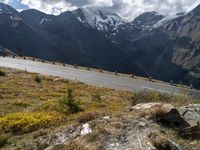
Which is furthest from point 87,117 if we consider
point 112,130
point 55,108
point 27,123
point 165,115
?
point 55,108

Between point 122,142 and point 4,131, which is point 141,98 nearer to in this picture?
point 4,131

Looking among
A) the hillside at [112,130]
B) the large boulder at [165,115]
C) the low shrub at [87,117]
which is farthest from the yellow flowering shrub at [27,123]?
the large boulder at [165,115]

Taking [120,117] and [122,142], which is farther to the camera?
[120,117]

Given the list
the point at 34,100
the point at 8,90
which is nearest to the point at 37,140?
the point at 34,100

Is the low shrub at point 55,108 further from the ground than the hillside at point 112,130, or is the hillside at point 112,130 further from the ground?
the hillside at point 112,130

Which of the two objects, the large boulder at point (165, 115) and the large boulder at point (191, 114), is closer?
the large boulder at point (165, 115)

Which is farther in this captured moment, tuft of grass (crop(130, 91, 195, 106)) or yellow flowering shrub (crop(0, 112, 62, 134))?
tuft of grass (crop(130, 91, 195, 106))

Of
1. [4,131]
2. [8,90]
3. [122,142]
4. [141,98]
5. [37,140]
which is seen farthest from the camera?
[8,90]

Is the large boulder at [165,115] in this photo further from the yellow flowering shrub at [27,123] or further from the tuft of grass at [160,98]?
the tuft of grass at [160,98]

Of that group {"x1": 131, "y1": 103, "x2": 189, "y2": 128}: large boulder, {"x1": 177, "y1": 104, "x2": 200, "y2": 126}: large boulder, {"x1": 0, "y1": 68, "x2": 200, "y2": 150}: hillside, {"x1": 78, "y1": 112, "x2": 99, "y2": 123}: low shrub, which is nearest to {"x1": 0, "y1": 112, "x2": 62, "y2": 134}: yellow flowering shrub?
{"x1": 0, "y1": 68, "x2": 200, "y2": 150}: hillside

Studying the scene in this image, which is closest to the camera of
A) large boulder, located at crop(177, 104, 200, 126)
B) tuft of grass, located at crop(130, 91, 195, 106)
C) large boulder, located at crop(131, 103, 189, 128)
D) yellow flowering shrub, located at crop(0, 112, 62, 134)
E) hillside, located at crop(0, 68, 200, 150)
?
hillside, located at crop(0, 68, 200, 150)

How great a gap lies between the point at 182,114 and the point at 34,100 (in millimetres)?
20133

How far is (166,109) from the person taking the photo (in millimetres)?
16641

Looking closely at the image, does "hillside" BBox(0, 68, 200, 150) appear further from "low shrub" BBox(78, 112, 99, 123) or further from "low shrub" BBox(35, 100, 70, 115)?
"low shrub" BBox(35, 100, 70, 115)
